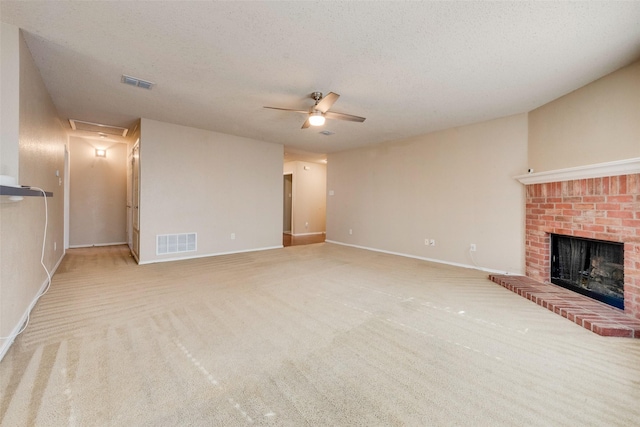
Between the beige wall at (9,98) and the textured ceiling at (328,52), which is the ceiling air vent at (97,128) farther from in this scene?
the beige wall at (9,98)

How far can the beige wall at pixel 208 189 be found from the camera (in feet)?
14.7

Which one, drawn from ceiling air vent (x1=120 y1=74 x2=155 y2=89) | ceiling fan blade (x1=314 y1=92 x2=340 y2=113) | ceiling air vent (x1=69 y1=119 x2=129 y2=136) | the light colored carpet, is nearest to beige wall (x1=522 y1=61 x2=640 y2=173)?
the light colored carpet

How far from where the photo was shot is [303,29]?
207cm

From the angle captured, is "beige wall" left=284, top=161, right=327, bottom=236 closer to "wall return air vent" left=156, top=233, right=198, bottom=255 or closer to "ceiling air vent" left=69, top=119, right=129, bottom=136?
"wall return air vent" left=156, top=233, right=198, bottom=255

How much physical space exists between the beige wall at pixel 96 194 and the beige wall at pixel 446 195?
5671 millimetres

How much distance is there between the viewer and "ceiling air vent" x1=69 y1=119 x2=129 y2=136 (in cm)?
471

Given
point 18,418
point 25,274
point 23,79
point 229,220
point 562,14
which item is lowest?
point 18,418

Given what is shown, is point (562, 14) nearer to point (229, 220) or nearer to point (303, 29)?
point (303, 29)

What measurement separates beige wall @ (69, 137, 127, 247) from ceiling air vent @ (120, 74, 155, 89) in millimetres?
4177

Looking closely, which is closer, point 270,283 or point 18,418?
point 18,418

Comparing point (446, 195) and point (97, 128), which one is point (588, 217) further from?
point (97, 128)

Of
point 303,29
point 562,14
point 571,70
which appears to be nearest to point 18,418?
point 303,29

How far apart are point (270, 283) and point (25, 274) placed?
2.37 metres

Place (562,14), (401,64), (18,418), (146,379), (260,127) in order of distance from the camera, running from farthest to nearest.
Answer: (260,127) < (401,64) < (562,14) < (146,379) < (18,418)
